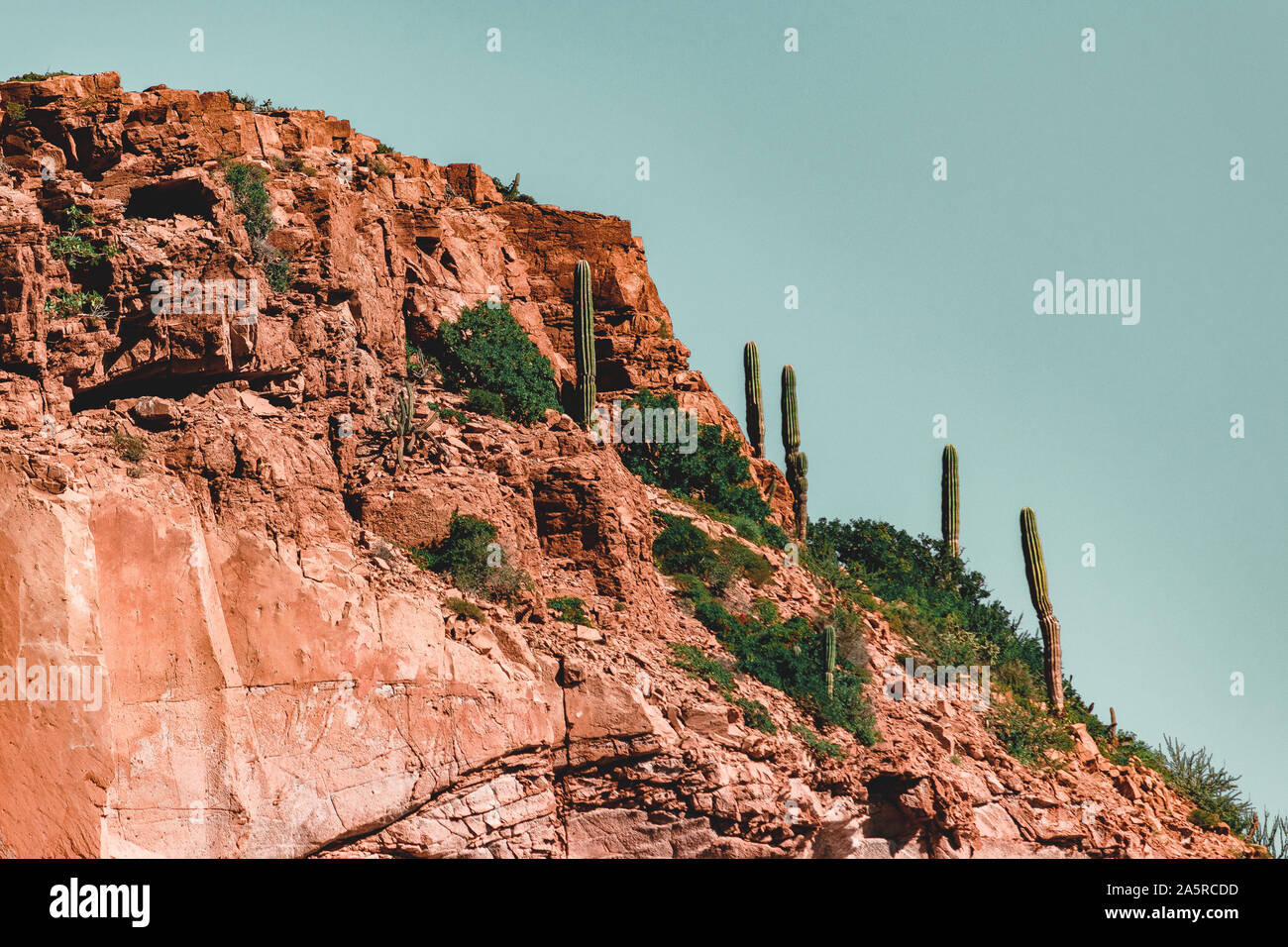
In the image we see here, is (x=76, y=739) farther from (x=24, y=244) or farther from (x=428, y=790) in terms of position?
(x=24, y=244)

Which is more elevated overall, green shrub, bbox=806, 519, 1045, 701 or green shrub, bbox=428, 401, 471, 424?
green shrub, bbox=428, 401, 471, 424

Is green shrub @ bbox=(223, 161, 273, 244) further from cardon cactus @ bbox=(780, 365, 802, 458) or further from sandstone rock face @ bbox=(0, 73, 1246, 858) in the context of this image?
cardon cactus @ bbox=(780, 365, 802, 458)

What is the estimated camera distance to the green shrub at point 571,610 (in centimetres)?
2477

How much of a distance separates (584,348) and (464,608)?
32.4ft

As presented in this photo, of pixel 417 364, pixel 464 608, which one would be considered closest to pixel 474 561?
pixel 464 608

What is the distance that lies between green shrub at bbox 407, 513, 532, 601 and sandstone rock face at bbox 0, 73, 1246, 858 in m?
0.25

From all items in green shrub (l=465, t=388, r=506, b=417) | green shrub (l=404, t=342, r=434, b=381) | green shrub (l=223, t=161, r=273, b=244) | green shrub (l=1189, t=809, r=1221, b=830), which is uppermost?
green shrub (l=223, t=161, r=273, b=244)

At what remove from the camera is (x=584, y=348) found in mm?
31500

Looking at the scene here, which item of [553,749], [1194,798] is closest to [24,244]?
[553,749]

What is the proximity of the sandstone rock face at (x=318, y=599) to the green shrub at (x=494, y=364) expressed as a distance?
1.55 feet

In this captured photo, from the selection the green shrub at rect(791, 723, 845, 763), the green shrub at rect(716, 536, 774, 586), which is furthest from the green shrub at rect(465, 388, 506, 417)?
the green shrub at rect(791, 723, 845, 763)

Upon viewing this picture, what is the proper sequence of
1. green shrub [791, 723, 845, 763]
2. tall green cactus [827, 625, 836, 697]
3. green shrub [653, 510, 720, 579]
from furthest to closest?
green shrub [653, 510, 720, 579], tall green cactus [827, 625, 836, 697], green shrub [791, 723, 845, 763]

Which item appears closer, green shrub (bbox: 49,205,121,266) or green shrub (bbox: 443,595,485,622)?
green shrub (bbox: 49,205,121,266)

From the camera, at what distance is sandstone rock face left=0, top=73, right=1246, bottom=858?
18781 mm
